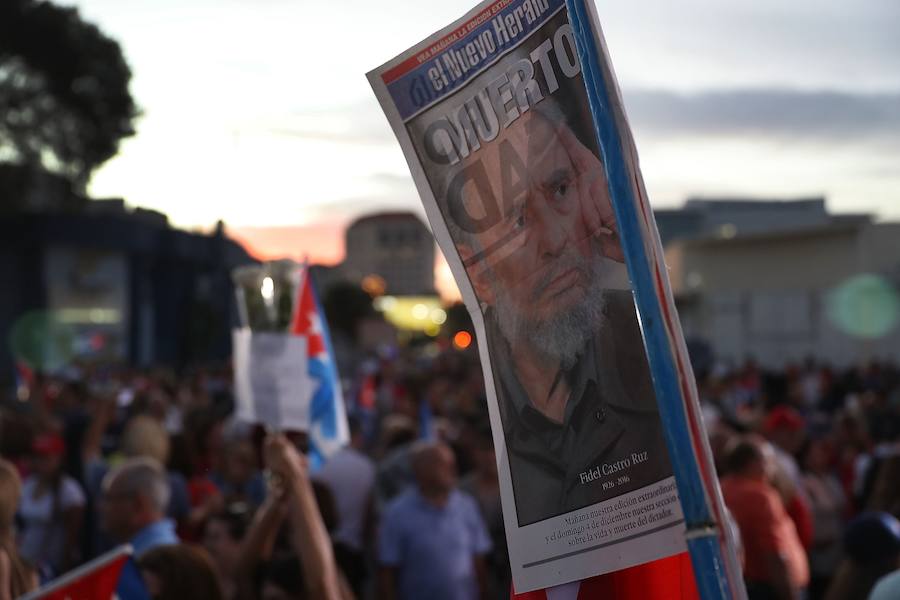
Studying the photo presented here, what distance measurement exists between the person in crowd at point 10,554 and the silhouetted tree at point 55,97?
43.2 meters

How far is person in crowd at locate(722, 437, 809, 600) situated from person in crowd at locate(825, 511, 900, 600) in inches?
27.9

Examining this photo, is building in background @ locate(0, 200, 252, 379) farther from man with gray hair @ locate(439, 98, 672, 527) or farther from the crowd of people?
man with gray hair @ locate(439, 98, 672, 527)

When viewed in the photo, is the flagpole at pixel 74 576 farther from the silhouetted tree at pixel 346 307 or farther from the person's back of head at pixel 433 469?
the silhouetted tree at pixel 346 307

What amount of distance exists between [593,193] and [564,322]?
0.18 meters

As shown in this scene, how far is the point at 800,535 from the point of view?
732cm

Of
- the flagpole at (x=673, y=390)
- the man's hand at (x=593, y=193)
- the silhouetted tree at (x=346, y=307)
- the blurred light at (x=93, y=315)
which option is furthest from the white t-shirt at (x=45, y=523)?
the silhouetted tree at (x=346, y=307)

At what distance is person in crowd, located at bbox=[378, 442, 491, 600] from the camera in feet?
21.7

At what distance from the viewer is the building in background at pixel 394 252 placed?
178000 millimetres

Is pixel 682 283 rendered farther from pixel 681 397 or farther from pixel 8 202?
pixel 681 397

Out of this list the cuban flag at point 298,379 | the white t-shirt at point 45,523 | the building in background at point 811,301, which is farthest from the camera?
the building in background at point 811,301

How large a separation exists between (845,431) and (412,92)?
10.0 metres

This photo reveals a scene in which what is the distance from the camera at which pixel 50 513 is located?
7309mm

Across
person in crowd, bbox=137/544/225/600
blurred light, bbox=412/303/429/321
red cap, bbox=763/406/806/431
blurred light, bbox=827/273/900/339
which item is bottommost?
person in crowd, bbox=137/544/225/600

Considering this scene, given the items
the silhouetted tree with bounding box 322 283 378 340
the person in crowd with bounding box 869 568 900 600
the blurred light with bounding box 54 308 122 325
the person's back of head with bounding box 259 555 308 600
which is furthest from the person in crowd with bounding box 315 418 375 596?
the silhouetted tree with bounding box 322 283 378 340
